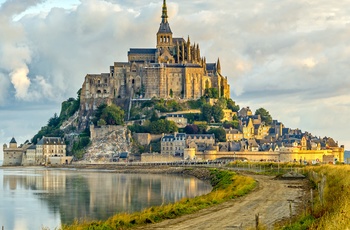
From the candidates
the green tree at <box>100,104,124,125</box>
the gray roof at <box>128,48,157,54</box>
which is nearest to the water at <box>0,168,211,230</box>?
the green tree at <box>100,104,124,125</box>

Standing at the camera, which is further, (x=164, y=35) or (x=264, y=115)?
(x=264, y=115)

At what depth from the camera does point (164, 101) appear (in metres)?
105

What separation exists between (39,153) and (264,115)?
136 ft

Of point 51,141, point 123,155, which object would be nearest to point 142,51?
point 51,141

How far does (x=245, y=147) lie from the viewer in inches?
3740

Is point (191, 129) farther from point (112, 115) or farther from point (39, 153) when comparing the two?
point (39, 153)

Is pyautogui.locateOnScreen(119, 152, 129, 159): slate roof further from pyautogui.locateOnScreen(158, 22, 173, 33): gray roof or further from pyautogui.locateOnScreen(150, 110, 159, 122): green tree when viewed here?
pyautogui.locateOnScreen(158, 22, 173, 33): gray roof

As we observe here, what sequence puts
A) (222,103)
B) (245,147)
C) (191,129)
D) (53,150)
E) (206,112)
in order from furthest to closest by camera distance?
(222,103) < (53,150) < (206,112) < (191,129) < (245,147)

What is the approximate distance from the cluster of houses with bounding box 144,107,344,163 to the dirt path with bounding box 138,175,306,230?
204ft

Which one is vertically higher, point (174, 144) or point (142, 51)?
point (142, 51)

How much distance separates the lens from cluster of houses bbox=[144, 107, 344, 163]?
307ft

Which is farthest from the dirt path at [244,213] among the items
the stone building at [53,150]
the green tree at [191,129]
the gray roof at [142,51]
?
the gray roof at [142,51]

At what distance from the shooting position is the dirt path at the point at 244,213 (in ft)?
64.9

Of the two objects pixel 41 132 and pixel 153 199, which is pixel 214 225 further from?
pixel 41 132
